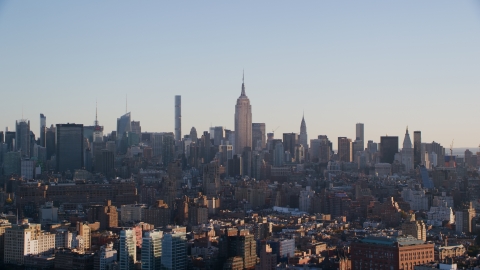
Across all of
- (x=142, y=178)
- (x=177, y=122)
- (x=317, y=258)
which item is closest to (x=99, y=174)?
(x=142, y=178)

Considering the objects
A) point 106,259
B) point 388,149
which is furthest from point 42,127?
point 106,259

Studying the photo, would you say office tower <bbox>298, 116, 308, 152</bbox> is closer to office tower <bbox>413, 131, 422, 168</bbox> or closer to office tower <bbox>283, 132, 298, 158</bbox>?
office tower <bbox>283, 132, 298, 158</bbox>

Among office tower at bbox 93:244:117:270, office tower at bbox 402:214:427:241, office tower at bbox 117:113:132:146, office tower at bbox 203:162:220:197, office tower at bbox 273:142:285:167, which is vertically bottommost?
office tower at bbox 93:244:117:270

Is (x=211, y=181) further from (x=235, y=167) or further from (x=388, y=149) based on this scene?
(x=388, y=149)

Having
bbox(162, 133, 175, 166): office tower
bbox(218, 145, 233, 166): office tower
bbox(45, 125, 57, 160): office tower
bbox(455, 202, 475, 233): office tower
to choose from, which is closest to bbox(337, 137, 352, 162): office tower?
bbox(218, 145, 233, 166): office tower

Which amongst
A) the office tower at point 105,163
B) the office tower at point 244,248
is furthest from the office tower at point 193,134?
the office tower at point 244,248
